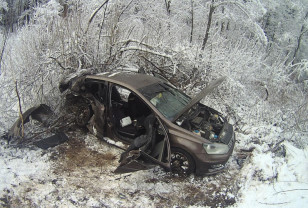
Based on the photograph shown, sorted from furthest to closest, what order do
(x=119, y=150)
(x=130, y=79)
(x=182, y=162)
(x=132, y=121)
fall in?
(x=132, y=121) → (x=119, y=150) → (x=130, y=79) → (x=182, y=162)

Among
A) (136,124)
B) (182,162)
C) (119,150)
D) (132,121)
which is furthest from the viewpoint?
(132,121)

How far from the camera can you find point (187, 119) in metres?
4.37

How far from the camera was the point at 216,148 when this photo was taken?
Answer: 404 centimetres

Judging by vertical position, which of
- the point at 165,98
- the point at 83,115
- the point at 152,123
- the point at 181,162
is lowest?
the point at 181,162

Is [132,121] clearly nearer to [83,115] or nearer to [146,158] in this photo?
[83,115]

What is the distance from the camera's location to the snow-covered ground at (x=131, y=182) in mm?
3500

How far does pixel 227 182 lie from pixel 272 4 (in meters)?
13.0

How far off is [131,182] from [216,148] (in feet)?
5.42

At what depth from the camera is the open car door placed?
352 centimetres

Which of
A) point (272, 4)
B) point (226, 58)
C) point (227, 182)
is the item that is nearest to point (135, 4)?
point (226, 58)

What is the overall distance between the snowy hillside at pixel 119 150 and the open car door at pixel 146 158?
1.76 feet

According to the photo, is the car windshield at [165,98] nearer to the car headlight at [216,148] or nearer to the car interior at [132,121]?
the car interior at [132,121]

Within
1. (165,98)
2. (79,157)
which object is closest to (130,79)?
(165,98)

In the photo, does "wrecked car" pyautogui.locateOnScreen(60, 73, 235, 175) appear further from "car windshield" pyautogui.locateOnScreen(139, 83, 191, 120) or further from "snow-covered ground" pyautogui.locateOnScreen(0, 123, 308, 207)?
"snow-covered ground" pyautogui.locateOnScreen(0, 123, 308, 207)
